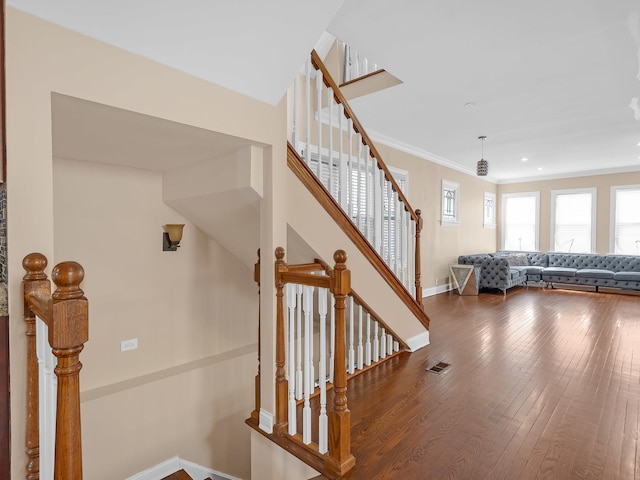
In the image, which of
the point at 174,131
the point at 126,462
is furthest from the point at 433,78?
the point at 126,462

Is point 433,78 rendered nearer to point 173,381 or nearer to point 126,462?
point 173,381

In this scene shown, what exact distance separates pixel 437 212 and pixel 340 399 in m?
5.89

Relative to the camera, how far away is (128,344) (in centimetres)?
292

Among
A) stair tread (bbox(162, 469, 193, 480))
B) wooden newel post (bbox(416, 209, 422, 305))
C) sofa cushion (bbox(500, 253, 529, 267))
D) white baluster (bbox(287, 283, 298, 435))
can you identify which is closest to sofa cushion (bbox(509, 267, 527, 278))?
sofa cushion (bbox(500, 253, 529, 267))

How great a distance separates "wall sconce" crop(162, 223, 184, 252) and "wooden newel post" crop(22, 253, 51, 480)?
1835 mm

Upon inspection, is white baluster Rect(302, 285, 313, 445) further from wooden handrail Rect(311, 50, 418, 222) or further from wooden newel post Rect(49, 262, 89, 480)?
wooden handrail Rect(311, 50, 418, 222)

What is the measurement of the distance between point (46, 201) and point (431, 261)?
21.4 ft

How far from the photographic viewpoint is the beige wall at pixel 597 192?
818cm

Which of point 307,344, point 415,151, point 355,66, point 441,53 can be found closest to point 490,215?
point 415,151

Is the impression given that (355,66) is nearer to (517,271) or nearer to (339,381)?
(339,381)

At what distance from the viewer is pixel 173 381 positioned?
307 centimetres

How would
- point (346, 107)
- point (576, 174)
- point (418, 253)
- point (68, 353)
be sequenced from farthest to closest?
point (576, 174), point (418, 253), point (346, 107), point (68, 353)

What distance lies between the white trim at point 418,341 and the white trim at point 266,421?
1.85 metres

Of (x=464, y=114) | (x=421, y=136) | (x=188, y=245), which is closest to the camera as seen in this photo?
(x=188, y=245)
